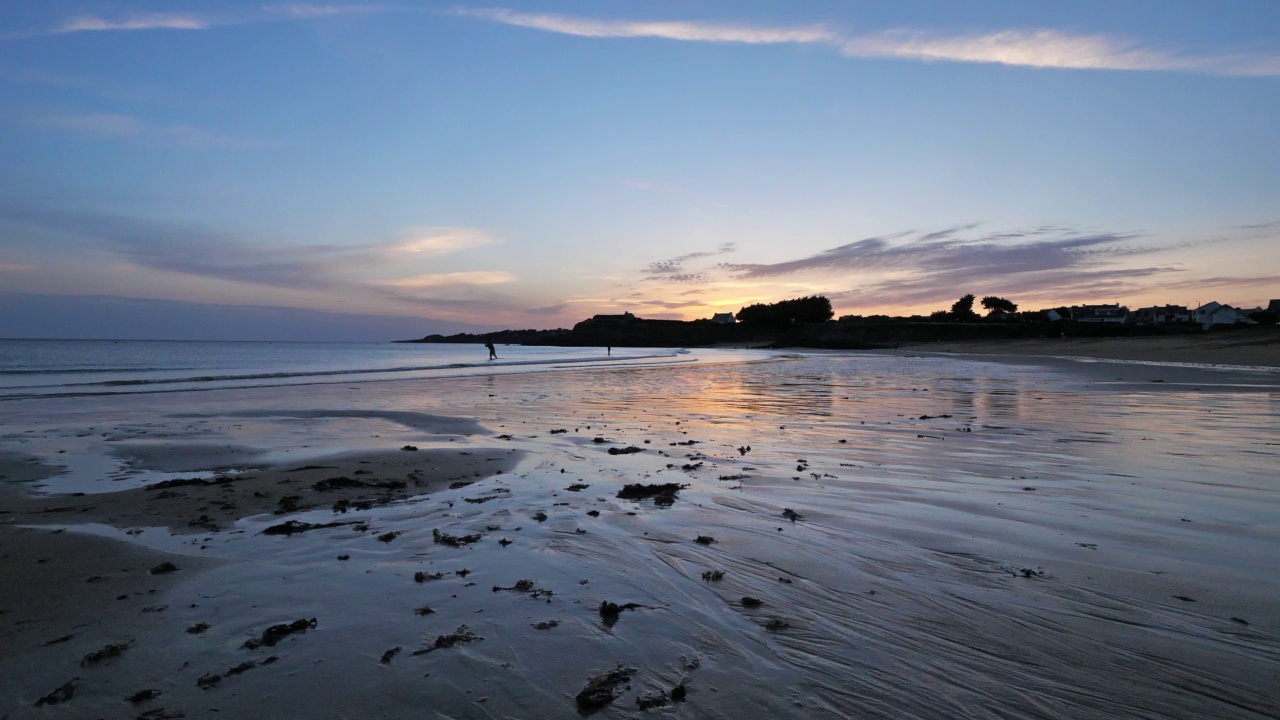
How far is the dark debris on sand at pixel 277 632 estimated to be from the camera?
3461mm

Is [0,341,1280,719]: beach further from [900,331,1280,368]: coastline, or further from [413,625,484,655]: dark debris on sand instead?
[900,331,1280,368]: coastline

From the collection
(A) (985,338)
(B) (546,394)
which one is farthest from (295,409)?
(A) (985,338)

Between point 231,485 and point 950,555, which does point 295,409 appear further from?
point 950,555

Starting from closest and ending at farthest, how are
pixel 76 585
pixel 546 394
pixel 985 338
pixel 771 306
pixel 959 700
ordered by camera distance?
pixel 959 700, pixel 76 585, pixel 546 394, pixel 985 338, pixel 771 306

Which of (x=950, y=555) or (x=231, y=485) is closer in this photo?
(x=950, y=555)

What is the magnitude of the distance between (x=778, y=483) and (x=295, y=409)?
13.5 meters

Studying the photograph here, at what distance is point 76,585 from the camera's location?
4.37 m

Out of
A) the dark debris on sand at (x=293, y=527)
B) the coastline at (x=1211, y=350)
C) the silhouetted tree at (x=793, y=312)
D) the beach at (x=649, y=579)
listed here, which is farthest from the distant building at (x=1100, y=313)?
the dark debris on sand at (x=293, y=527)

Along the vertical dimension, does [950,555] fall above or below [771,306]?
below

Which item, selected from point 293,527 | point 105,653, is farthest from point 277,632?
point 293,527

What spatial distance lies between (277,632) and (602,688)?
6.31 feet

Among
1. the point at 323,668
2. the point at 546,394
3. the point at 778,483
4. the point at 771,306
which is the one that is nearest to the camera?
the point at 323,668

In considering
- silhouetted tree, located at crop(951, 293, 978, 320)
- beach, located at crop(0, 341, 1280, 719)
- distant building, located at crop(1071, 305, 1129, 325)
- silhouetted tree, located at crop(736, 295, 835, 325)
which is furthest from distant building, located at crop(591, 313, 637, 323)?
beach, located at crop(0, 341, 1280, 719)

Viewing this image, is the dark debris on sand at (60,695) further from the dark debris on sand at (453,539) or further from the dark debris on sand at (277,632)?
the dark debris on sand at (453,539)
